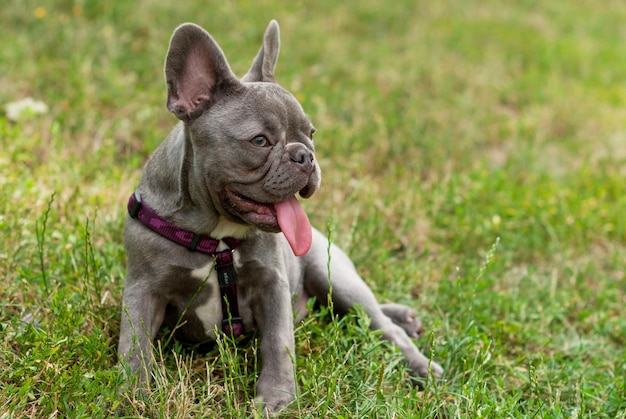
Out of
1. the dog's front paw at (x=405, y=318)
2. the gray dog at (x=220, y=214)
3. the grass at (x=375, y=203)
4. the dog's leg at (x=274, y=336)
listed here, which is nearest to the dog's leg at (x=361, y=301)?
the dog's front paw at (x=405, y=318)

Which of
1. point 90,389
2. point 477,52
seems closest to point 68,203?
point 90,389

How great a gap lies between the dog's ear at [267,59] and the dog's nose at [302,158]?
55 cm

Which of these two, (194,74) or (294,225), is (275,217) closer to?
(294,225)

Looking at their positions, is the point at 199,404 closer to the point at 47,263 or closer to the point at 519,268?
the point at 47,263

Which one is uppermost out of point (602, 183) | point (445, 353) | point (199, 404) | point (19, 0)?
point (19, 0)

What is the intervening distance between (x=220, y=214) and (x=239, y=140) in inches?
14.8

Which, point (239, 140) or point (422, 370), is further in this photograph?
point (422, 370)

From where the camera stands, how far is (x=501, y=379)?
3695 mm

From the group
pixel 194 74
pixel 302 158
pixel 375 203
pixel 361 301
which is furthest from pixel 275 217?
pixel 375 203

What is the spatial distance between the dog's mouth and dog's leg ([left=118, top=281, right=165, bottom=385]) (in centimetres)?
60

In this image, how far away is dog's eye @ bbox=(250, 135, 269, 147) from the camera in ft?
10.5

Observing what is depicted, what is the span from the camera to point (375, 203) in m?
5.64

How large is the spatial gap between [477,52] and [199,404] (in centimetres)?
807

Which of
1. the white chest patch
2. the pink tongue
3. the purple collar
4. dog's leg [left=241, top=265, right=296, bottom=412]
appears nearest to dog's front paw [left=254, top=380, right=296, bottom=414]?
dog's leg [left=241, top=265, right=296, bottom=412]
